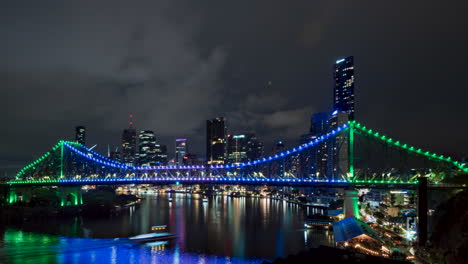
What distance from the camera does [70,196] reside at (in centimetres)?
7719

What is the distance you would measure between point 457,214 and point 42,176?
8610 cm

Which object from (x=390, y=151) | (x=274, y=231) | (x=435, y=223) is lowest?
(x=274, y=231)

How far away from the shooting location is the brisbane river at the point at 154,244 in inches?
1399

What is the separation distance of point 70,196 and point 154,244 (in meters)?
42.5

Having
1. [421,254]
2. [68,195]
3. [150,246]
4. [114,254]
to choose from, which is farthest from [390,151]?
[68,195]

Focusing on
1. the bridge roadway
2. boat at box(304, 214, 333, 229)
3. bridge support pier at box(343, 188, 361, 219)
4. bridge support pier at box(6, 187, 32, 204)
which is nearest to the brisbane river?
boat at box(304, 214, 333, 229)

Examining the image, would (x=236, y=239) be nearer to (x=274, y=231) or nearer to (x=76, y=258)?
(x=274, y=231)

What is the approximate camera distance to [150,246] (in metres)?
40.9

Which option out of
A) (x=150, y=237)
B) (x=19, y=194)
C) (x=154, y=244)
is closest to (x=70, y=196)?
(x=19, y=194)

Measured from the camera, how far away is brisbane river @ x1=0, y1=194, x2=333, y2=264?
35531mm

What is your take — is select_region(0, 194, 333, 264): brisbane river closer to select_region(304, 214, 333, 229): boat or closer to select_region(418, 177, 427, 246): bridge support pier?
select_region(304, 214, 333, 229): boat

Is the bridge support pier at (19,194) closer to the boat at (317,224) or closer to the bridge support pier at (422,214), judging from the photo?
the boat at (317,224)

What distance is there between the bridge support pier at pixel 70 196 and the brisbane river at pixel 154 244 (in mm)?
13174

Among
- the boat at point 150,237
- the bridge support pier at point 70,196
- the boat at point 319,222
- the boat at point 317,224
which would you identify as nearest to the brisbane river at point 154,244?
the boat at point 150,237
